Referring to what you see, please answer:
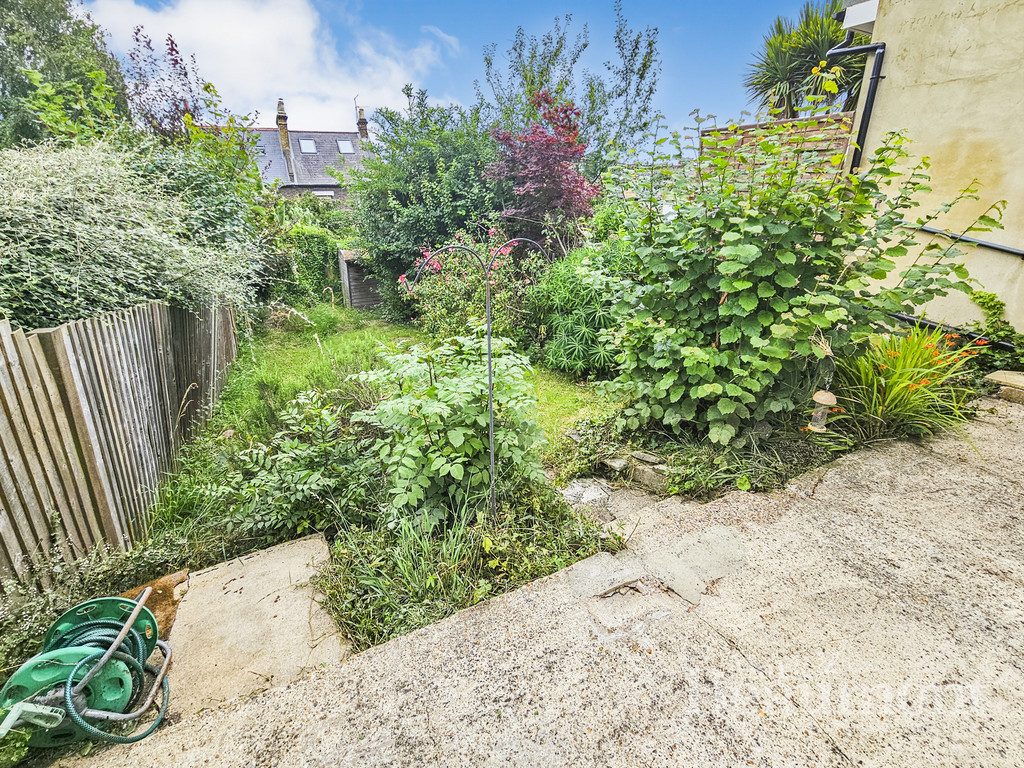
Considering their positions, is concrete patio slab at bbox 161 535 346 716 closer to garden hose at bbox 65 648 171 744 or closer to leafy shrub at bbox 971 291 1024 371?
garden hose at bbox 65 648 171 744

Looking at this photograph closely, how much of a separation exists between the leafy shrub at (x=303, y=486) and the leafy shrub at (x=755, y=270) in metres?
1.87

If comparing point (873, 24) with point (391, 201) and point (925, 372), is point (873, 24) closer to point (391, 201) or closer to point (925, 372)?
point (925, 372)

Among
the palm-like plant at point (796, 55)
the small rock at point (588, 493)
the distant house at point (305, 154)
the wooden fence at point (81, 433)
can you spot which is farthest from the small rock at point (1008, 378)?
the distant house at point (305, 154)

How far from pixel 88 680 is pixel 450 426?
4.78ft

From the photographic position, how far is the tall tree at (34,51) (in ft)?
41.5

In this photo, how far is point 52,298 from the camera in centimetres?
237

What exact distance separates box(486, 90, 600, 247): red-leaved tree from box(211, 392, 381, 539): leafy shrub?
4.96 m

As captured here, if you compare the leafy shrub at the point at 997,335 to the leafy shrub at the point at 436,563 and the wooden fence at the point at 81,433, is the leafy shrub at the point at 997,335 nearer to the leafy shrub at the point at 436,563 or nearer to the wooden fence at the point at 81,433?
the leafy shrub at the point at 436,563

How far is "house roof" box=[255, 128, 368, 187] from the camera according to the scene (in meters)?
21.9

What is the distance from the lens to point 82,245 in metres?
2.55

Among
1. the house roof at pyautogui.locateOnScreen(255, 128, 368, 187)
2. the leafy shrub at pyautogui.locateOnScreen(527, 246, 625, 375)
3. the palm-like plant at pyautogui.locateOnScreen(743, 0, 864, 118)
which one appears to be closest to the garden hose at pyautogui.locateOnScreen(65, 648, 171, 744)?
the leafy shrub at pyautogui.locateOnScreen(527, 246, 625, 375)

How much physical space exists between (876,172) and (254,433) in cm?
409

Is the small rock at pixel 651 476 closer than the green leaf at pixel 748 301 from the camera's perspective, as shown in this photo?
No

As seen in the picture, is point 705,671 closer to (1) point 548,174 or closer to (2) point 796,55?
(1) point 548,174
